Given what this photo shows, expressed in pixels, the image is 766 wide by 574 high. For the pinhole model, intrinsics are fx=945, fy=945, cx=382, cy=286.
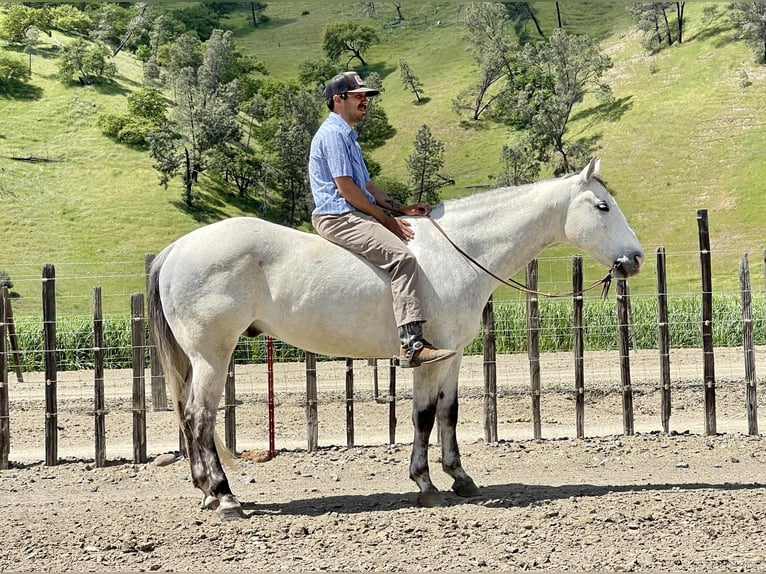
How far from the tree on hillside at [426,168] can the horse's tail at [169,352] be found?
209 feet

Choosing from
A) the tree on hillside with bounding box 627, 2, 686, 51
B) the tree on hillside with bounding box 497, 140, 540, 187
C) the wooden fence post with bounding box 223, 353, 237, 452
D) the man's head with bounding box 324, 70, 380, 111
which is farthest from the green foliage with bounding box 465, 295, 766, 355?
the tree on hillside with bounding box 627, 2, 686, 51

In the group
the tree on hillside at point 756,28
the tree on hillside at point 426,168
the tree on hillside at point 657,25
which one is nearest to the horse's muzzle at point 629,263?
the tree on hillside at point 426,168

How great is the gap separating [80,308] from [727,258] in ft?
114

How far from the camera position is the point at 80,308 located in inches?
1742

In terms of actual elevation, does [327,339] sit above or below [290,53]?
below

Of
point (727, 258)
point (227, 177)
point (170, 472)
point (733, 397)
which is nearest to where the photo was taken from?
point (170, 472)

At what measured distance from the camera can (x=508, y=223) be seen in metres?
7.70

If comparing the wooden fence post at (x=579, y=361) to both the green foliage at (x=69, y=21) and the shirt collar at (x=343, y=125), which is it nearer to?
the shirt collar at (x=343, y=125)

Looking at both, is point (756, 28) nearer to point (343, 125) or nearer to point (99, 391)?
point (99, 391)

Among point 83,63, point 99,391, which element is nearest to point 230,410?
point 99,391

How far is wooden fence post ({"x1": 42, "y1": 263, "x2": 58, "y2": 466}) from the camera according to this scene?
9961mm

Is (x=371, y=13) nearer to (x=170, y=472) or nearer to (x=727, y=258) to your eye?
(x=727, y=258)

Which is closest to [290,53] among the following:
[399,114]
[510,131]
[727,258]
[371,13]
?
[371,13]

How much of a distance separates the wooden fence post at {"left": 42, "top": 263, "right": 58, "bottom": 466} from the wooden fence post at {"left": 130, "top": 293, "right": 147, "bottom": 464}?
2.69ft
